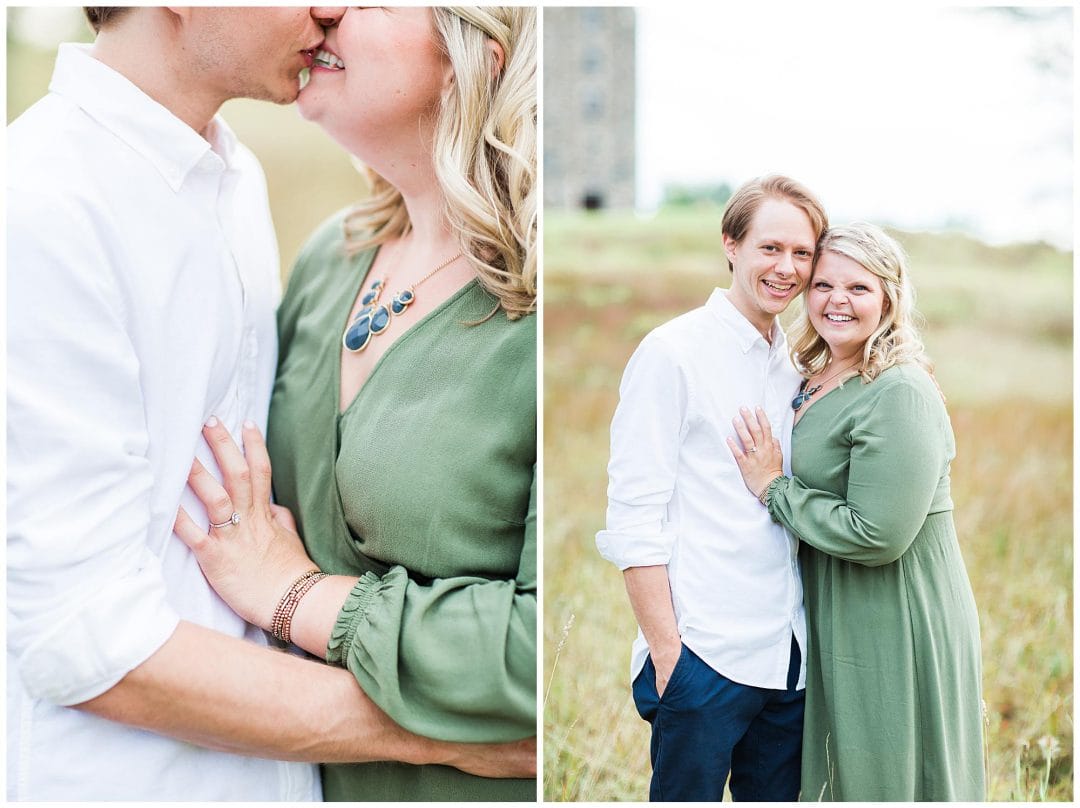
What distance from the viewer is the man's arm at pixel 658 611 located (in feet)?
6.86

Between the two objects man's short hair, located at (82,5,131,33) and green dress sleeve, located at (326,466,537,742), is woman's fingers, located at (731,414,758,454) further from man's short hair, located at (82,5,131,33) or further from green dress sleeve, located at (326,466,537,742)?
man's short hair, located at (82,5,131,33)

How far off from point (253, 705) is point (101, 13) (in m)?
1.32

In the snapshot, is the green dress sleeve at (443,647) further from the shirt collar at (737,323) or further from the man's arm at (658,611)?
the shirt collar at (737,323)

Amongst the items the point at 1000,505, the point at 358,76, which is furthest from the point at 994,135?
the point at 358,76

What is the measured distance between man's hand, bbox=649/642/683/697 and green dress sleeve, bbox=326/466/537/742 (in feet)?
1.23

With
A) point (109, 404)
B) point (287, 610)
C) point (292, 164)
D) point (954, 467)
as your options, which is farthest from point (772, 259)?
point (292, 164)

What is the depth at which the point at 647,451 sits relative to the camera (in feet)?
6.74

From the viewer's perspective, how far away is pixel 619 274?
5.80 metres

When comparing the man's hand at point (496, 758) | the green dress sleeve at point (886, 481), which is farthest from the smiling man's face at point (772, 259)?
the man's hand at point (496, 758)

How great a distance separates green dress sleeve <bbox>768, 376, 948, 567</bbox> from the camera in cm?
195

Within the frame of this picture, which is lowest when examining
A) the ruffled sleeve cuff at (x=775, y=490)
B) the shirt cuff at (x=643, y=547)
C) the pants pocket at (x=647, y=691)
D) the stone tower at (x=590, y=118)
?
the pants pocket at (x=647, y=691)

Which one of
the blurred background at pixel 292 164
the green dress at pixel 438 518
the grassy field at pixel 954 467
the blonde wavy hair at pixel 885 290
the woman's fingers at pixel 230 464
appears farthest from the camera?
the blurred background at pixel 292 164

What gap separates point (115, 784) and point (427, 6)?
1624mm

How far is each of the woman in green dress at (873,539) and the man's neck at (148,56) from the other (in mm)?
1321
